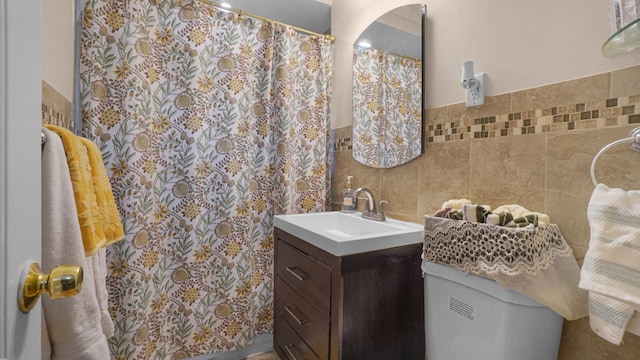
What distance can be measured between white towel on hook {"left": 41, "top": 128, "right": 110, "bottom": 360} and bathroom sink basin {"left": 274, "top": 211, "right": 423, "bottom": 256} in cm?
75

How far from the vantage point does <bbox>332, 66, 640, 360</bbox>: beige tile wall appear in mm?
833

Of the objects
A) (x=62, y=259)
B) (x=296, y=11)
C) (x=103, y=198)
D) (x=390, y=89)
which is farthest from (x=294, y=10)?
(x=62, y=259)

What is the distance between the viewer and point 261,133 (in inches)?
74.2

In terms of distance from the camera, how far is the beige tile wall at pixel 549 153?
2.73 feet

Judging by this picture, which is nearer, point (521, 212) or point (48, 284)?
point (48, 284)

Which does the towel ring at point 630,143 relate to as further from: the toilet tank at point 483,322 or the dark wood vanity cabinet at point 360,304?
the dark wood vanity cabinet at point 360,304

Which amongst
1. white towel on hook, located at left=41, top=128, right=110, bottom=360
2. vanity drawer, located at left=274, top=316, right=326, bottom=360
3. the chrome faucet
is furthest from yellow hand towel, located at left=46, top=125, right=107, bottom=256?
the chrome faucet

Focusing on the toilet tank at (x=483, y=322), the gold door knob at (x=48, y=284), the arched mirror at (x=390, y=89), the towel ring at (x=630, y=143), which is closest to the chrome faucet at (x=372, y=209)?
the arched mirror at (x=390, y=89)

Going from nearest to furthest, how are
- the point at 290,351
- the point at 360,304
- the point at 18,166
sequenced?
the point at 18,166
the point at 360,304
the point at 290,351

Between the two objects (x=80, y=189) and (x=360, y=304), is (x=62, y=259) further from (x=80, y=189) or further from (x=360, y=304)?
(x=360, y=304)

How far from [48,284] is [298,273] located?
107cm

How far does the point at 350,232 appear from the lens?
66.6 inches

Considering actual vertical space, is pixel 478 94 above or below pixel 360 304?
above

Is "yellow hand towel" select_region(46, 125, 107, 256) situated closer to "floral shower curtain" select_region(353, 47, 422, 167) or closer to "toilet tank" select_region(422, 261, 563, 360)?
"toilet tank" select_region(422, 261, 563, 360)
